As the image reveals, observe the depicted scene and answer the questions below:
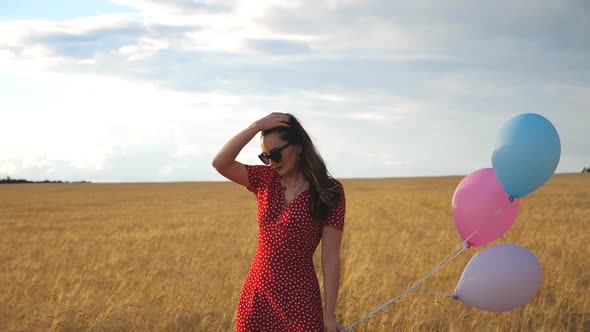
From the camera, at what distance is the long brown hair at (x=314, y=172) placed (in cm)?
286

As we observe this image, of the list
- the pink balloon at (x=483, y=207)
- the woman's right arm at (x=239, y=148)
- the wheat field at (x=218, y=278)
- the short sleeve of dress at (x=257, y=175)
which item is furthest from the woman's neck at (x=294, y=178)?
the wheat field at (x=218, y=278)

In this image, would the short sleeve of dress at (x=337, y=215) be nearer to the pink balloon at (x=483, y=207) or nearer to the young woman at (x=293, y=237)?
the young woman at (x=293, y=237)

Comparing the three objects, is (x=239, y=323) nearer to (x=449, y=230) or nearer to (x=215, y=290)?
(x=215, y=290)

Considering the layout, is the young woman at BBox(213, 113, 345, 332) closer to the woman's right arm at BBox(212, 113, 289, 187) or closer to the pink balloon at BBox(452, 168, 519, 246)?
the woman's right arm at BBox(212, 113, 289, 187)

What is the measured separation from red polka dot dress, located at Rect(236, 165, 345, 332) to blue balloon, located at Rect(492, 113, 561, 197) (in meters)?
1.64

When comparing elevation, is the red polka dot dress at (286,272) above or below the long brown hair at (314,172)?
below

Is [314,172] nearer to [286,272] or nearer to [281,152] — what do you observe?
[281,152]

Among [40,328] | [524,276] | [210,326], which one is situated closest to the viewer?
[524,276]

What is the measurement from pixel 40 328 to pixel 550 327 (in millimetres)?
5032

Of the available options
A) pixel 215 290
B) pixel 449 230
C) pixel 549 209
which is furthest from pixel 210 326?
pixel 549 209

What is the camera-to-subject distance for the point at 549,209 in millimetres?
21438

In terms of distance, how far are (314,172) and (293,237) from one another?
33 cm

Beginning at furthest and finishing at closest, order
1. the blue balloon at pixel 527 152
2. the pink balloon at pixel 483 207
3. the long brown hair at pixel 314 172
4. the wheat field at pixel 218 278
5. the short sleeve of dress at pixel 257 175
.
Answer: the wheat field at pixel 218 278 → the pink balloon at pixel 483 207 → the blue balloon at pixel 527 152 → the short sleeve of dress at pixel 257 175 → the long brown hair at pixel 314 172

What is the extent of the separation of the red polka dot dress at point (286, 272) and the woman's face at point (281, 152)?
15 centimetres
